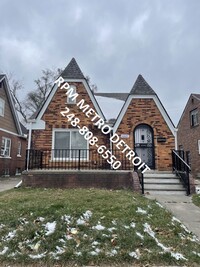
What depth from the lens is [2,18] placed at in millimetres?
11414

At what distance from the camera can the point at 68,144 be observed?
1267 centimetres

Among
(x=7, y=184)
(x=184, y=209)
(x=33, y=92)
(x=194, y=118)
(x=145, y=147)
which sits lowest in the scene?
(x=184, y=209)

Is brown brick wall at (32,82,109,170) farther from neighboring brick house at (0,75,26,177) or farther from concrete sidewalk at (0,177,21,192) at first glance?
neighboring brick house at (0,75,26,177)

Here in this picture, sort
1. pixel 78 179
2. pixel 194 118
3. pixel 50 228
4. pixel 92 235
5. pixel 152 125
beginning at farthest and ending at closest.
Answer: pixel 194 118, pixel 152 125, pixel 78 179, pixel 50 228, pixel 92 235

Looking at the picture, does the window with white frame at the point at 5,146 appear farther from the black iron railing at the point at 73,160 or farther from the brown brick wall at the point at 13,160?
the black iron railing at the point at 73,160

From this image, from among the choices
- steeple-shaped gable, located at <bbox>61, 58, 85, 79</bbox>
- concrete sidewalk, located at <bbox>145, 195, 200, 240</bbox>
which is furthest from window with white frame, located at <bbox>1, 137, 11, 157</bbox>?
concrete sidewalk, located at <bbox>145, 195, 200, 240</bbox>

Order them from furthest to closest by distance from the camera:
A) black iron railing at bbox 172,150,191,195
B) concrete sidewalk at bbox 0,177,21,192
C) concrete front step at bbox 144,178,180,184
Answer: concrete sidewalk at bbox 0,177,21,192 → concrete front step at bbox 144,178,180,184 → black iron railing at bbox 172,150,191,195

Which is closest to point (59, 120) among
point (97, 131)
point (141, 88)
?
point (97, 131)

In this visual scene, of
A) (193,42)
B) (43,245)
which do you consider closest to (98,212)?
(43,245)

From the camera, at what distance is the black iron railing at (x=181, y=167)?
9.58m

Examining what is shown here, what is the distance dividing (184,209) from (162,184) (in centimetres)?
287

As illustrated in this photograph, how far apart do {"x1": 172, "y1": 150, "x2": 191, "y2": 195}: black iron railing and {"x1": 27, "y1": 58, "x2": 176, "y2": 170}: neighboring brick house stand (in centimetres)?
82

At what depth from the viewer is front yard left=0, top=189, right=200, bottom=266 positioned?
3824 mm

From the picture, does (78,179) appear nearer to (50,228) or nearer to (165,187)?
(165,187)
